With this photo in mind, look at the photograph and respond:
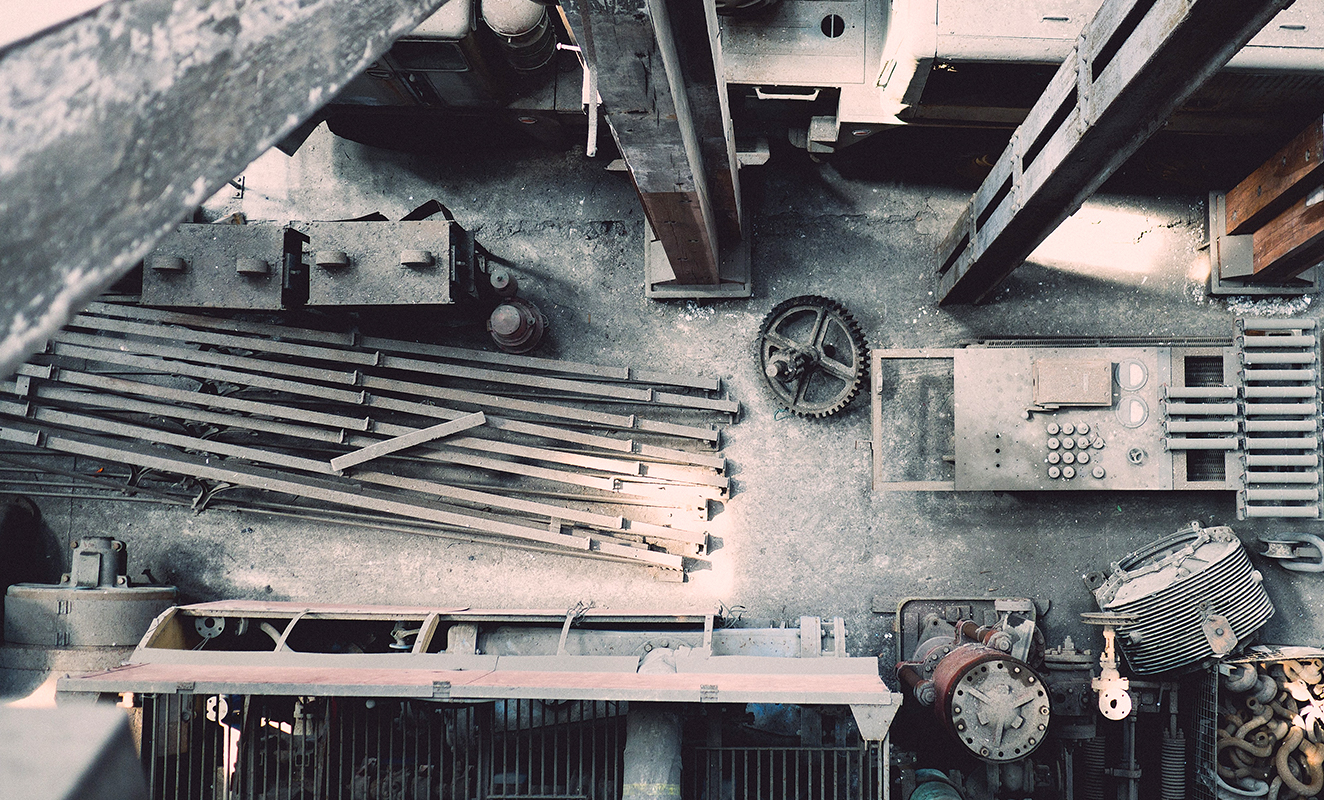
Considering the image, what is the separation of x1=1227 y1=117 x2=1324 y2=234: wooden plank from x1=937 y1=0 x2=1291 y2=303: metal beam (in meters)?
1.67

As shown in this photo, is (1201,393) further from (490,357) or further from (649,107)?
(490,357)

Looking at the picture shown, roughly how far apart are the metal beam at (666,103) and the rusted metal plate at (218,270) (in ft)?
8.38

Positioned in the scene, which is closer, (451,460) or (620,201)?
(451,460)

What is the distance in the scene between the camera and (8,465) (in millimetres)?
5758

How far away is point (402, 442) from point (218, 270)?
158 centimetres

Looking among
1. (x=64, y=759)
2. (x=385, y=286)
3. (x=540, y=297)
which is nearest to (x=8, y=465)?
(x=385, y=286)

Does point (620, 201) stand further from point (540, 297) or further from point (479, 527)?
point (479, 527)

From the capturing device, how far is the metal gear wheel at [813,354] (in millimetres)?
5602

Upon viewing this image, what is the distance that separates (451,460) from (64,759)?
5.05 meters

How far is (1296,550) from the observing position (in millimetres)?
5434

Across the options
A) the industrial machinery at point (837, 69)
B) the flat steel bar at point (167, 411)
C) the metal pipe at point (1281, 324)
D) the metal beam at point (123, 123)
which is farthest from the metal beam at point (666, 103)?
the metal pipe at point (1281, 324)

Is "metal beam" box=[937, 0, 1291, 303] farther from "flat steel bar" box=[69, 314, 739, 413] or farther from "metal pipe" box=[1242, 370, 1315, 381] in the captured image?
"flat steel bar" box=[69, 314, 739, 413]

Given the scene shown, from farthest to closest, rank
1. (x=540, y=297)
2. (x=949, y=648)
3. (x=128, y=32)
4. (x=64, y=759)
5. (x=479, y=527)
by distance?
(x=540, y=297)
(x=479, y=527)
(x=949, y=648)
(x=128, y=32)
(x=64, y=759)

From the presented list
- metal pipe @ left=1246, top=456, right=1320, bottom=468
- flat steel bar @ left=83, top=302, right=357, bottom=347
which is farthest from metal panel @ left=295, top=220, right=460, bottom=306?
metal pipe @ left=1246, top=456, right=1320, bottom=468
